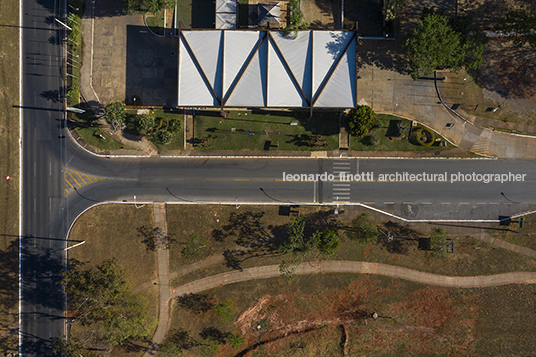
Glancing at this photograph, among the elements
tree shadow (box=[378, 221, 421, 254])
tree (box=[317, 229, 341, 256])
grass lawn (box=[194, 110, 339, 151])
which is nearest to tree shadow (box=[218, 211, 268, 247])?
tree (box=[317, 229, 341, 256])

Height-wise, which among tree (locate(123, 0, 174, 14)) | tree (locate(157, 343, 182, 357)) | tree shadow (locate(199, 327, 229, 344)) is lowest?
tree (locate(157, 343, 182, 357))

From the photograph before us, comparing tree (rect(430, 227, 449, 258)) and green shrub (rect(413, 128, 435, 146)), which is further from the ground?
green shrub (rect(413, 128, 435, 146))

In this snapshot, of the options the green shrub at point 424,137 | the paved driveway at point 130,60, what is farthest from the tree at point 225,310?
the green shrub at point 424,137

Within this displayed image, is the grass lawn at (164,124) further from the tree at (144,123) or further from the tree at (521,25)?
the tree at (521,25)

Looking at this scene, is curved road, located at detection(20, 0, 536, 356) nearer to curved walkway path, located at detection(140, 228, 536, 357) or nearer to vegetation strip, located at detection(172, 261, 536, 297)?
curved walkway path, located at detection(140, 228, 536, 357)

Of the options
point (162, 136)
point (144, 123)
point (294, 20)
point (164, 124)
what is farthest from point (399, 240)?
point (144, 123)

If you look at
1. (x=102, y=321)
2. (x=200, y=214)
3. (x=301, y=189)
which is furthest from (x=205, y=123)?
(x=102, y=321)

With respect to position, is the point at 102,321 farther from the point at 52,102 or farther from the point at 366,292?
the point at 366,292
